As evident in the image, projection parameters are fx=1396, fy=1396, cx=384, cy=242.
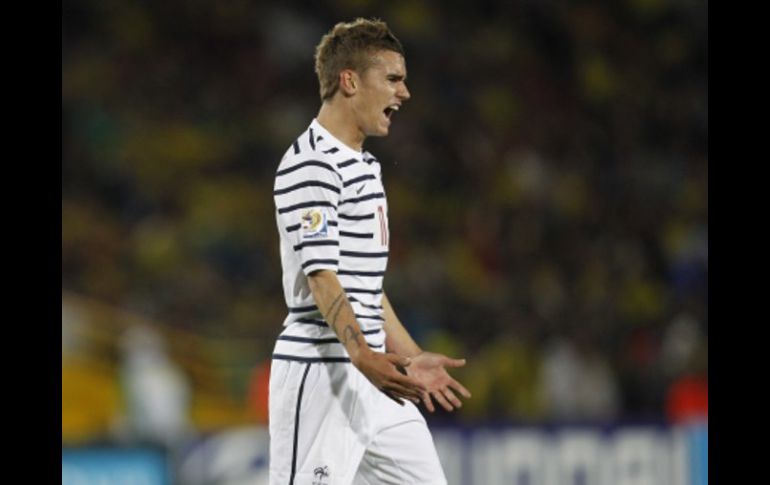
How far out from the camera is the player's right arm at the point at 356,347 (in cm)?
389

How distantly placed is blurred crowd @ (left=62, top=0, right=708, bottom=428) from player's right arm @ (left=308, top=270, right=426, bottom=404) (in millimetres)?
4666

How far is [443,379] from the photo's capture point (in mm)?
4031

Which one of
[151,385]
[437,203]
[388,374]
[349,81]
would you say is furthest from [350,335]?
[437,203]

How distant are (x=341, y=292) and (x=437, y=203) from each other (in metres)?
7.57

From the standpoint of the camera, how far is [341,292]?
400cm

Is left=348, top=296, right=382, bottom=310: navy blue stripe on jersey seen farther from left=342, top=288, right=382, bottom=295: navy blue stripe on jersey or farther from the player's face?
the player's face

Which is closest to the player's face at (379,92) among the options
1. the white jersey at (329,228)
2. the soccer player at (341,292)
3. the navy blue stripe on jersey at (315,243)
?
the soccer player at (341,292)

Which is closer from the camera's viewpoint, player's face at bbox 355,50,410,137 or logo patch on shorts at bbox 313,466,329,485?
logo patch on shorts at bbox 313,466,329,485

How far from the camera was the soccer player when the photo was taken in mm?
4070

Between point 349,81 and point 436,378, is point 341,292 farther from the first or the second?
point 349,81

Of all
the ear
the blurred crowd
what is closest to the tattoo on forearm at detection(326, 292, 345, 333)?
the ear

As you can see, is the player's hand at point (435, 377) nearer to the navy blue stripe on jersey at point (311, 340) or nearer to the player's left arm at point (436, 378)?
the player's left arm at point (436, 378)
